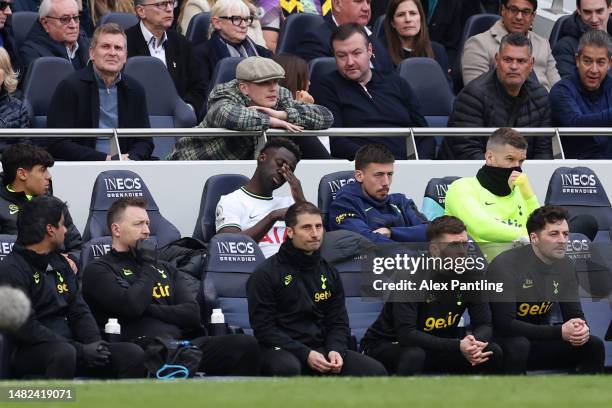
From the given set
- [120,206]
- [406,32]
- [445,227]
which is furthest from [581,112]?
[120,206]

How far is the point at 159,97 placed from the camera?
1495 centimetres

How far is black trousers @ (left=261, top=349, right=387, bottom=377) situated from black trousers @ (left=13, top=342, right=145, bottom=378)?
2.95 feet

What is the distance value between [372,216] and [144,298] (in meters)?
2.46

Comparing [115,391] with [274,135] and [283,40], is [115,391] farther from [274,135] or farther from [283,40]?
[283,40]

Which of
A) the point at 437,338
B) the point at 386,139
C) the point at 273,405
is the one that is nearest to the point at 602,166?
the point at 386,139

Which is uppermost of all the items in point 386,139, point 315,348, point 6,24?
point 6,24

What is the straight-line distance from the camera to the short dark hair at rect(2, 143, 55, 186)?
39.8 ft

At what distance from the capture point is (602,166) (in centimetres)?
1494

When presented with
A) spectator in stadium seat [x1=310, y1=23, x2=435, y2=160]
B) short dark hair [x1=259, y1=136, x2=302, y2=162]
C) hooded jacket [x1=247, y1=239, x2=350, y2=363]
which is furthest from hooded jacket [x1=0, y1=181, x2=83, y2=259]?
spectator in stadium seat [x1=310, y1=23, x2=435, y2=160]

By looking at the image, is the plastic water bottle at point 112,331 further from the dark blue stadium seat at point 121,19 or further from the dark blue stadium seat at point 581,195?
the dark blue stadium seat at point 121,19

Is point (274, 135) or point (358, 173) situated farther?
point (274, 135)

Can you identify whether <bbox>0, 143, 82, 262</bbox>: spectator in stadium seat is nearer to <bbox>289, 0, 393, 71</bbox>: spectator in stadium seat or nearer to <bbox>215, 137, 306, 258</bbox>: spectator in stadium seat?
<bbox>215, 137, 306, 258</bbox>: spectator in stadium seat

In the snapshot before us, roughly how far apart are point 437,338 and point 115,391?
10.8ft

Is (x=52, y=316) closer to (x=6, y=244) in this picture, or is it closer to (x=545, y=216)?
(x=6, y=244)
